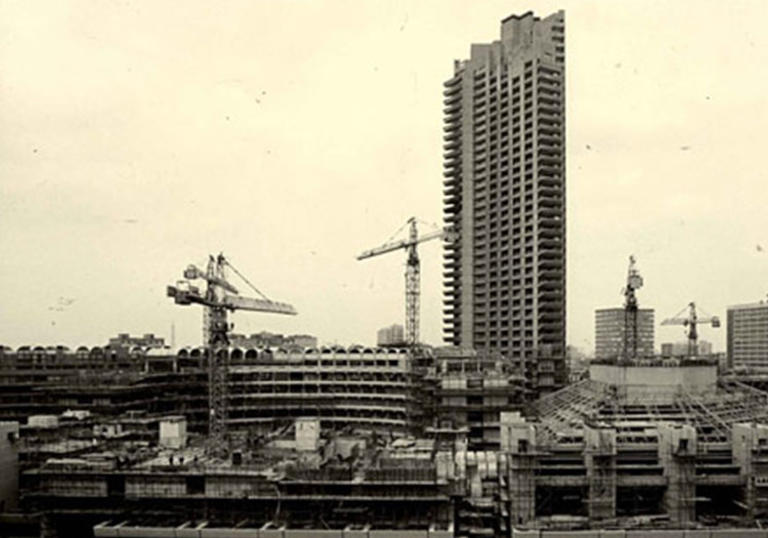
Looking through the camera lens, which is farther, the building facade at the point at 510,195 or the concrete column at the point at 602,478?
the building facade at the point at 510,195

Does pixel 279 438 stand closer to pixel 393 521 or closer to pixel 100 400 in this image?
pixel 393 521

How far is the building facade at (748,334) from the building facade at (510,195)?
183 ft

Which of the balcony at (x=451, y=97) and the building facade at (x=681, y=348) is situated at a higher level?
the balcony at (x=451, y=97)

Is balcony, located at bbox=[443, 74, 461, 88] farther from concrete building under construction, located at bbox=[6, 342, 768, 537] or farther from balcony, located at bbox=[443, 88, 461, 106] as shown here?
concrete building under construction, located at bbox=[6, 342, 768, 537]

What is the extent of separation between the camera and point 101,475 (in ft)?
112

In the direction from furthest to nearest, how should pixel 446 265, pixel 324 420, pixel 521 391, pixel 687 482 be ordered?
pixel 446 265 → pixel 324 420 → pixel 521 391 → pixel 687 482

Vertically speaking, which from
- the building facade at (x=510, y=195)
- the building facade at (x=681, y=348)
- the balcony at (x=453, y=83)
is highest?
the balcony at (x=453, y=83)

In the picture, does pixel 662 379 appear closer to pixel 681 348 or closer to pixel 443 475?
pixel 443 475

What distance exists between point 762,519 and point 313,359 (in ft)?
127

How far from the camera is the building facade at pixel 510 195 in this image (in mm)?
81375

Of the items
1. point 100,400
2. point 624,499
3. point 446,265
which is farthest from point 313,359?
point 624,499

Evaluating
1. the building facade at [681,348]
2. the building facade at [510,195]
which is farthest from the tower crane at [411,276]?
the building facade at [681,348]

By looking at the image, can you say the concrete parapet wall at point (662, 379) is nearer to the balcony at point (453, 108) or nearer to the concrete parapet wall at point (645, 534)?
the concrete parapet wall at point (645, 534)

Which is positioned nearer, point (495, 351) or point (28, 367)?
point (28, 367)
